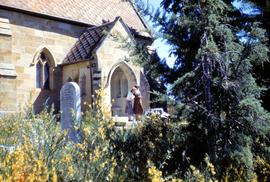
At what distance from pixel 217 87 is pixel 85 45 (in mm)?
13651

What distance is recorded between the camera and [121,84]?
19828 mm

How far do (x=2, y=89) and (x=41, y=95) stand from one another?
108 inches

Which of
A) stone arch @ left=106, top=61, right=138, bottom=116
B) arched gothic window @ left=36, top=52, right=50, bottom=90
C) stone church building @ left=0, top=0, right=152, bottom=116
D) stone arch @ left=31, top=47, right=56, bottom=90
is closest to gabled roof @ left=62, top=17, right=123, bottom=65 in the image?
stone church building @ left=0, top=0, right=152, bottom=116

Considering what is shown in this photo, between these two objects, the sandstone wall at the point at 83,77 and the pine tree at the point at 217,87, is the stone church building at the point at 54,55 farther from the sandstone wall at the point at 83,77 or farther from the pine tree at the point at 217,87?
the pine tree at the point at 217,87

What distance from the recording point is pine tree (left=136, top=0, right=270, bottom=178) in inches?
193

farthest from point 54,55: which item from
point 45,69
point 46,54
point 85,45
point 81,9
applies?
point 81,9

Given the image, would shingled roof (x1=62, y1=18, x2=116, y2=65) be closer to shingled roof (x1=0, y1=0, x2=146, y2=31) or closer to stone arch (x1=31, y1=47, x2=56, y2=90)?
stone arch (x1=31, y1=47, x2=56, y2=90)

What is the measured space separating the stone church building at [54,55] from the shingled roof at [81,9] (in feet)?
0.18

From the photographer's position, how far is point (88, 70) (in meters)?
16.8

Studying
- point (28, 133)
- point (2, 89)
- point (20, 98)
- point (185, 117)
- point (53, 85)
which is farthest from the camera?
point (53, 85)

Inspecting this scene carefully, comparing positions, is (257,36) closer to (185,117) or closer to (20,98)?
(185,117)

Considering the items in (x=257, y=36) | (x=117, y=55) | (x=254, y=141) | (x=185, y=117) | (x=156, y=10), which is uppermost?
(x=117, y=55)

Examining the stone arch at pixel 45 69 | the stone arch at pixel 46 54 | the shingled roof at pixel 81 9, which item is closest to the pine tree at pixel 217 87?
the shingled roof at pixel 81 9

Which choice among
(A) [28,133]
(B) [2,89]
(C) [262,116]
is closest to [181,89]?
(C) [262,116]
